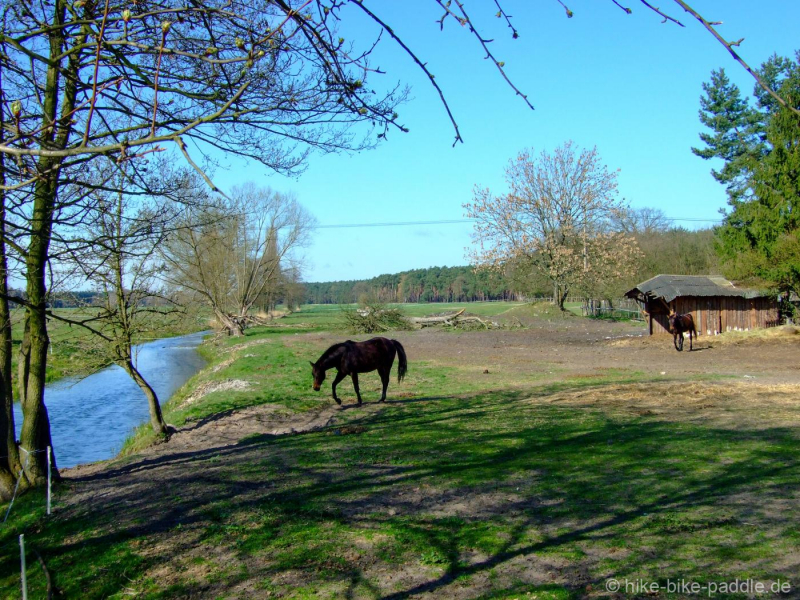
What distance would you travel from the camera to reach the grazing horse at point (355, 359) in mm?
12734

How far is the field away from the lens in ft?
14.9

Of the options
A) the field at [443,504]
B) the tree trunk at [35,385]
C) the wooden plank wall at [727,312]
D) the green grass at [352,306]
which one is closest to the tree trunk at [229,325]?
the green grass at [352,306]

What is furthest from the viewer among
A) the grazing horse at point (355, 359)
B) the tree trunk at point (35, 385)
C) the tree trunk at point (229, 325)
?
the tree trunk at point (229, 325)

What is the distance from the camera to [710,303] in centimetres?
2708

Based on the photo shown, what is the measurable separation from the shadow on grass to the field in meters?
0.03

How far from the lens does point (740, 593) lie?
12.8 ft

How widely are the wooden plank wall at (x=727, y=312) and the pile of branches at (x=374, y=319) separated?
17.6m

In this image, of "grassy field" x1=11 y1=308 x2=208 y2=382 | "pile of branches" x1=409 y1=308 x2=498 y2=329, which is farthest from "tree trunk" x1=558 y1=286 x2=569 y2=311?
"grassy field" x1=11 y1=308 x2=208 y2=382

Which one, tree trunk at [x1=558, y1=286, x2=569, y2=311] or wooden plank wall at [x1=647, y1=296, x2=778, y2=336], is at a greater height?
tree trunk at [x1=558, y1=286, x2=569, y2=311]

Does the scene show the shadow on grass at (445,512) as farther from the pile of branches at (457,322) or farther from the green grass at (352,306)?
the green grass at (352,306)

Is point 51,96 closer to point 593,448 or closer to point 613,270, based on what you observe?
point 593,448

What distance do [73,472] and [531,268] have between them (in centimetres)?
3737

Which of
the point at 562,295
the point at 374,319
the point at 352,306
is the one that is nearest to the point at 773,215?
the point at 562,295

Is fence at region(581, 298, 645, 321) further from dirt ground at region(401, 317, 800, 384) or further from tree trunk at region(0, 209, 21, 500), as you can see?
tree trunk at region(0, 209, 21, 500)
